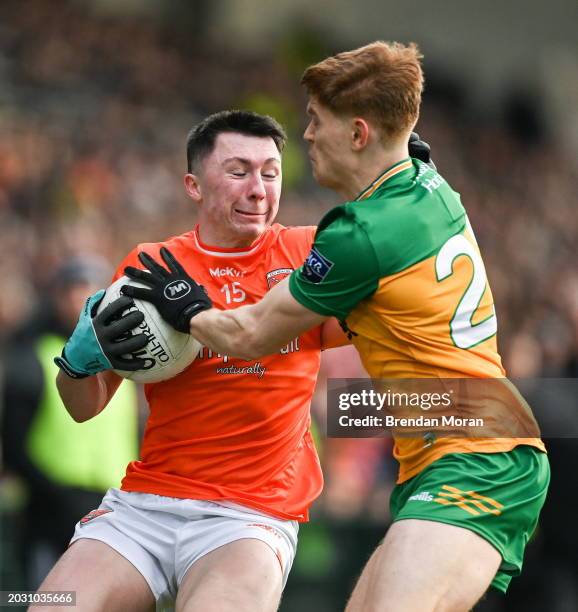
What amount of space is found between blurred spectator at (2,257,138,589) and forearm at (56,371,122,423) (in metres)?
2.58

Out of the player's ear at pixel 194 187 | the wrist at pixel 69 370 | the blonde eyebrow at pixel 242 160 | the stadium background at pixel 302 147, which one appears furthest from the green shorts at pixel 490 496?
the stadium background at pixel 302 147

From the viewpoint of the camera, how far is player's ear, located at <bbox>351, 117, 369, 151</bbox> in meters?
4.29

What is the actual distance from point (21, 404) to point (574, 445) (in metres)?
4.20

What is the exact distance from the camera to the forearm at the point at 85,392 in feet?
16.0

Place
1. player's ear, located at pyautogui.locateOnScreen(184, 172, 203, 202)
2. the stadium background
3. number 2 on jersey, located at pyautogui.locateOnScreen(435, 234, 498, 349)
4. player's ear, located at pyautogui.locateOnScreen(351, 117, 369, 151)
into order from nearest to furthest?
number 2 on jersey, located at pyautogui.locateOnScreen(435, 234, 498, 349), player's ear, located at pyautogui.locateOnScreen(351, 117, 369, 151), player's ear, located at pyautogui.locateOnScreen(184, 172, 203, 202), the stadium background

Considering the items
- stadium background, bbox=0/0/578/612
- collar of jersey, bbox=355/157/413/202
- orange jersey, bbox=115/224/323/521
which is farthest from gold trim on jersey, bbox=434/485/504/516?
stadium background, bbox=0/0/578/612

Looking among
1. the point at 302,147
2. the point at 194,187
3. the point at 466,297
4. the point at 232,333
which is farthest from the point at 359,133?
the point at 302,147

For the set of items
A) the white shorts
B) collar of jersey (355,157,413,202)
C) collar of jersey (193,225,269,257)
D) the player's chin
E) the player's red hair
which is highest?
the player's red hair

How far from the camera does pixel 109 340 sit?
4531 millimetres

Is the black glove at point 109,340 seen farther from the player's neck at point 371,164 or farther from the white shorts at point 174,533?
the player's neck at point 371,164

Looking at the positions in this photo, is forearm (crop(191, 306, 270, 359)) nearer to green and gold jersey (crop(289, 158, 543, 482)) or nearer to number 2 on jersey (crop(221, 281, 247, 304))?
green and gold jersey (crop(289, 158, 543, 482))

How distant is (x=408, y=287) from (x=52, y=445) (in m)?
4.08

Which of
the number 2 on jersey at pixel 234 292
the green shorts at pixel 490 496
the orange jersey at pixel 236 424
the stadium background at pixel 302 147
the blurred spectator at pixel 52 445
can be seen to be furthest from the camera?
the stadium background at pixel 302 147

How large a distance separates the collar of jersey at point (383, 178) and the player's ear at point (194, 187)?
3.23 ft
